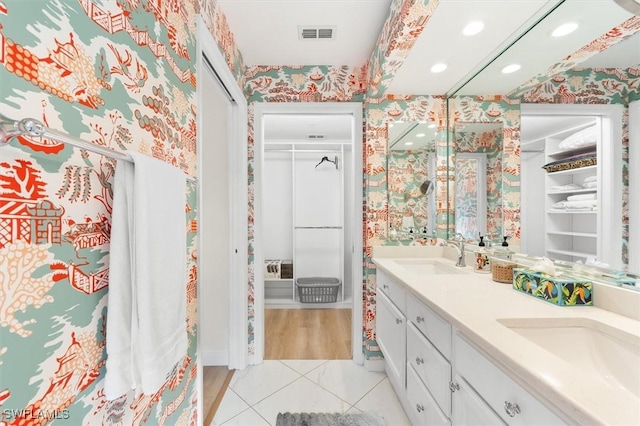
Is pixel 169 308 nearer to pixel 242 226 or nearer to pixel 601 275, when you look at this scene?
pixel 242 226

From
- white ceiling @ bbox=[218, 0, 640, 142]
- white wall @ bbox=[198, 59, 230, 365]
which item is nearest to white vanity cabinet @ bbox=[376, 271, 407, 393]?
white wall @ bbox=[198, 59, 230, 365]

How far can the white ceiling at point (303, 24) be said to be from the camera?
1695mm

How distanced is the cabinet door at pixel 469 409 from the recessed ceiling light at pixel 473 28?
64.8 inches

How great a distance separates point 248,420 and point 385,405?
0.87 meters

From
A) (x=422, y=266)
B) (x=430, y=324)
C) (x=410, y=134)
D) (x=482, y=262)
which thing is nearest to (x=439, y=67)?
(x=410, y=134)

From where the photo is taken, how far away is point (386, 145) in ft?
7.64

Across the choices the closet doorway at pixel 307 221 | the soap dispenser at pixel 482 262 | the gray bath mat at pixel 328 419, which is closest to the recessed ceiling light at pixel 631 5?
the soap dispenser at pixel 482 262

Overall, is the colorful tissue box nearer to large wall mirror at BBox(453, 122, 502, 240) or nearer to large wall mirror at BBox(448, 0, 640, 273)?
large wall mirror at BBox(448, 0, 640, 273)

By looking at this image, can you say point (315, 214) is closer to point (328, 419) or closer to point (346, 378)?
point (346, 378)

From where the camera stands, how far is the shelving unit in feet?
3.58

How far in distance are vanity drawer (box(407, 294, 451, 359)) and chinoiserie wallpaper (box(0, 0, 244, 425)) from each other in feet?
3.65

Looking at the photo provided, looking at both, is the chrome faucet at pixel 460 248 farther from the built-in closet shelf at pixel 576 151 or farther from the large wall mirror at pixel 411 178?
the built-in closet shelf at pixel 576 151

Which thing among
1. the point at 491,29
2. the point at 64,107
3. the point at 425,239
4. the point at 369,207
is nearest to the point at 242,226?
the point at 369,207

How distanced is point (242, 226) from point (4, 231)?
1.80 meters
